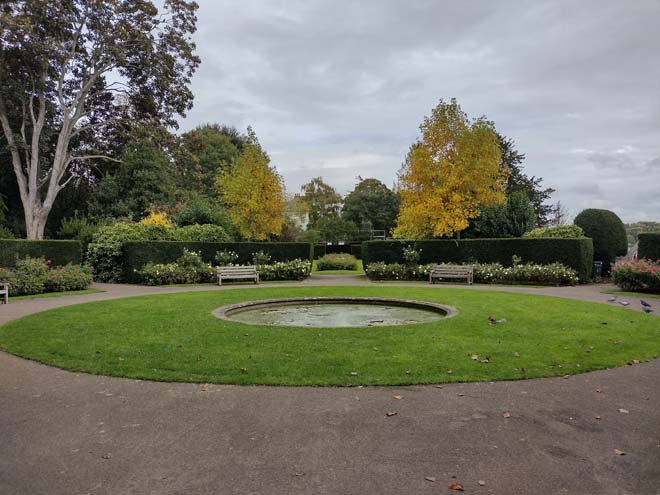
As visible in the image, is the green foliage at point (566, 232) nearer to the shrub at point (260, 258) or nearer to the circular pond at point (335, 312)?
the circular pond at point (335, 312)

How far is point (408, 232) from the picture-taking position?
23406mm

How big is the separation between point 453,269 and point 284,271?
6993 mm

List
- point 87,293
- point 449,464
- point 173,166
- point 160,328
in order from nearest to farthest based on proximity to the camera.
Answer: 1. point 449,464
2. point 160,328
3. point 87,293
4. point 173,166

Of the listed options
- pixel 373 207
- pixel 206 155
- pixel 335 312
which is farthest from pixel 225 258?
pixel 373 207

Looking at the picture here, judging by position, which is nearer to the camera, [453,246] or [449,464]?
[449,464]

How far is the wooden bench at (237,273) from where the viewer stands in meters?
17.1

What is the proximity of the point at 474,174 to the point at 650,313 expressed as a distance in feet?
39.3

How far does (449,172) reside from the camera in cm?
2091

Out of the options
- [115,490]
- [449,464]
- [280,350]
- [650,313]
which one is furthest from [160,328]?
[650,313]

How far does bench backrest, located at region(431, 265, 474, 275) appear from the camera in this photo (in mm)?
17062

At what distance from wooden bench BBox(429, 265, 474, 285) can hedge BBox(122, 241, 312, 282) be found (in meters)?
6.29

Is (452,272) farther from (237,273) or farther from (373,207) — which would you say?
(373,207)

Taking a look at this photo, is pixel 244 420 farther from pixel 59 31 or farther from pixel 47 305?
pixel 59 31

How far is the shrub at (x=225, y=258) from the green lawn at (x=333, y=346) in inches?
378
